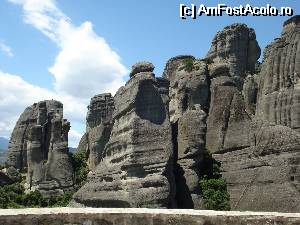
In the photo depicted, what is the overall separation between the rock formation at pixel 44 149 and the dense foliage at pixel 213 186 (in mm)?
16680

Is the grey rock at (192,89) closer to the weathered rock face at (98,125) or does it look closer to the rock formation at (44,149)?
the weathered rock face at (98,125)

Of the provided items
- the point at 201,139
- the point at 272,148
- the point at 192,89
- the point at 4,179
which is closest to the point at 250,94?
the point at 192,89

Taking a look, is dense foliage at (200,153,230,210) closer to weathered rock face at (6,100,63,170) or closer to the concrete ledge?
the concrete ledge

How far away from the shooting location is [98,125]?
46469 mm

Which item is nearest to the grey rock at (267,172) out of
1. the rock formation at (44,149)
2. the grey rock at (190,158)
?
the grey rock at (190,158)

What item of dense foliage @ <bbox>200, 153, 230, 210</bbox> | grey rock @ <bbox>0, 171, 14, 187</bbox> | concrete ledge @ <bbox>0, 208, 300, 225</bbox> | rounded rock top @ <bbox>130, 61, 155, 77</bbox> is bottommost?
concrete ledge @ <bbox>0, 208, 300, 225</bbox>

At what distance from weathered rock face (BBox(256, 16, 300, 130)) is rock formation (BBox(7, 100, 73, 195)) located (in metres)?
19.4

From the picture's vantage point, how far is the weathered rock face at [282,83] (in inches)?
1121

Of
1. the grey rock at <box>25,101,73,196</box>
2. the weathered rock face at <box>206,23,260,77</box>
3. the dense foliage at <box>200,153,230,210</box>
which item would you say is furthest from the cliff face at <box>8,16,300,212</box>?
the weathered rock face at <box>206,23,260,77</box>

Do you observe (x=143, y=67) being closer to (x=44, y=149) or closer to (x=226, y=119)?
(x=226, y=119)

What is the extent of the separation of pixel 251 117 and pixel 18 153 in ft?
99.7

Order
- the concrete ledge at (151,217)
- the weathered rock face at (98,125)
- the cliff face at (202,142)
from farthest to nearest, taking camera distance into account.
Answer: the weathered rock face at (98,125) < the cliff face at (202,142) < the concrete ledge at (151,217)

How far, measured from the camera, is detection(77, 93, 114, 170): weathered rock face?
4450cm

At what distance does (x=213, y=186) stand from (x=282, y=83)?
762cm
